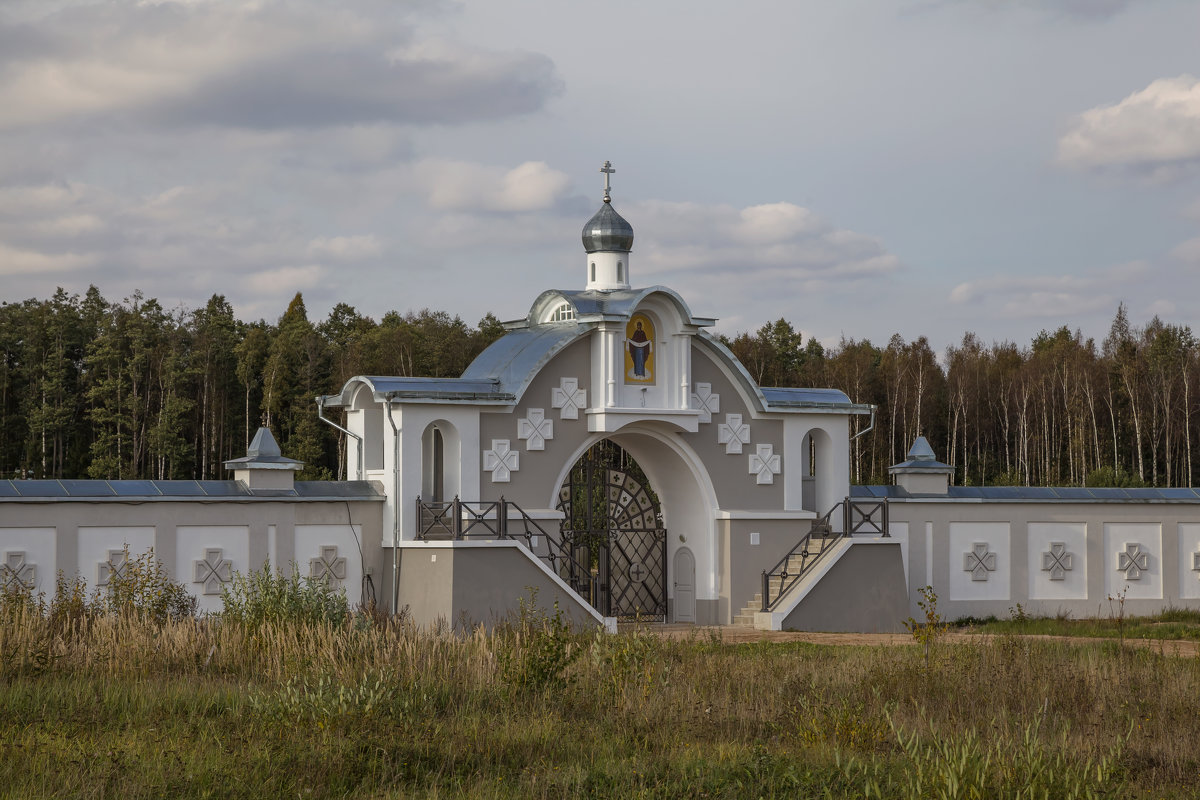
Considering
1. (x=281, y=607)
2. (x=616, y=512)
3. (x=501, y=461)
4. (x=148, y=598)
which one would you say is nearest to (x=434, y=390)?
(x=501, y=461)

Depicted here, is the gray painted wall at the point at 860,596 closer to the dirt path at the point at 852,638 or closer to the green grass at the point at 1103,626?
the dirt path at the point at 852,638

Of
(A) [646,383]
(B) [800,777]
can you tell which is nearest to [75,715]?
(B) [800,777]

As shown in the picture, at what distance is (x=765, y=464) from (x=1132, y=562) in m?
7.78

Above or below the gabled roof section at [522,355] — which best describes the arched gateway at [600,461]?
below

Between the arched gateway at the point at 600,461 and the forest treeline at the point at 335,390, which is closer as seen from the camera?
the arched gateway at the point at 600,461

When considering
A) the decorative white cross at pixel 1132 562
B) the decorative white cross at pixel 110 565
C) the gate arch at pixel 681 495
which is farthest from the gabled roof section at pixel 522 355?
the decorative white cross at pixel 1132 562

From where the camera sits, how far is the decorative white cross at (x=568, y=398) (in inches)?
925

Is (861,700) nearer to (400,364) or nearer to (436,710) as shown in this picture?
(436,710)

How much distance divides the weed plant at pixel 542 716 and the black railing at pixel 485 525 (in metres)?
6.32

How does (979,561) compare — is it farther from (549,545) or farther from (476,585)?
(476,585)

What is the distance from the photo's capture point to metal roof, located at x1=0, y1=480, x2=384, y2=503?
20422 millimetres

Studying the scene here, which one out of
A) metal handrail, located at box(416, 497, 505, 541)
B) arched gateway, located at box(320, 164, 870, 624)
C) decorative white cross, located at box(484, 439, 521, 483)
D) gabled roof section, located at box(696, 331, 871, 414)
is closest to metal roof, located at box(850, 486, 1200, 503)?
arched gateway, located at box(320, 164, 870, 624)

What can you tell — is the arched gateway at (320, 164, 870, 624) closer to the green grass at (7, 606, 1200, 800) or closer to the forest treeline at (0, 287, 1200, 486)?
the green grass at (7, 606, 1200, 800)

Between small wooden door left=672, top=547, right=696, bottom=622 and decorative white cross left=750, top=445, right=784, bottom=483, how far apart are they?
186cm
